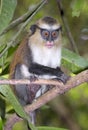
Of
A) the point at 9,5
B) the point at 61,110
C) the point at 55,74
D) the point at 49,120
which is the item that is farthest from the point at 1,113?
the point at 49,120

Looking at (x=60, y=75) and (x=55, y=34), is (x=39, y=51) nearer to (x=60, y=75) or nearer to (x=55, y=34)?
(x=55, y=34)

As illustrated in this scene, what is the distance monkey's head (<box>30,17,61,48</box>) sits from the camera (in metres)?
2.74

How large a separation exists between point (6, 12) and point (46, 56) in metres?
0.95

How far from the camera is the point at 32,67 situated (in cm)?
268

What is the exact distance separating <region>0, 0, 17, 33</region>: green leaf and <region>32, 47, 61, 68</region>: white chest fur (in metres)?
0.86

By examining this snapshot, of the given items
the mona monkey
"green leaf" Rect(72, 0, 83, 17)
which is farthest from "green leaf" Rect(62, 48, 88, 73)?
the mona monkey

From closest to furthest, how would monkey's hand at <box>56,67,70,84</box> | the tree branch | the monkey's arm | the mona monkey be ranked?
1. the tree branch
2. monkey's hand at <box>56,67,70,84</box>
3. the monkey's arm
4. the mona monkey

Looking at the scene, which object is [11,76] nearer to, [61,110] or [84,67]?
[84,67]

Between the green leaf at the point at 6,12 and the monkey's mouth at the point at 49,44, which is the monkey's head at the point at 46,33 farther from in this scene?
the green leaf at the point at 6,12

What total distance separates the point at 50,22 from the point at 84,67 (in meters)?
0.63

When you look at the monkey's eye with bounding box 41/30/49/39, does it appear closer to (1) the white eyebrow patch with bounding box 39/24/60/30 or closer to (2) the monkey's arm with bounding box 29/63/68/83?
(1) the white eyebrow patch with bounding box 39/24/60/30

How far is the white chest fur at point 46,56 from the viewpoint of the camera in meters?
→ 2.76

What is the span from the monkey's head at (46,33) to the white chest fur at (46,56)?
44 mm

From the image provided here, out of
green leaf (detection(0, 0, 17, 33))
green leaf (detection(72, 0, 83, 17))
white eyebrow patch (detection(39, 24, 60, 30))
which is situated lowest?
white eyebrow patch (detection(39, 24, 60, 30))
